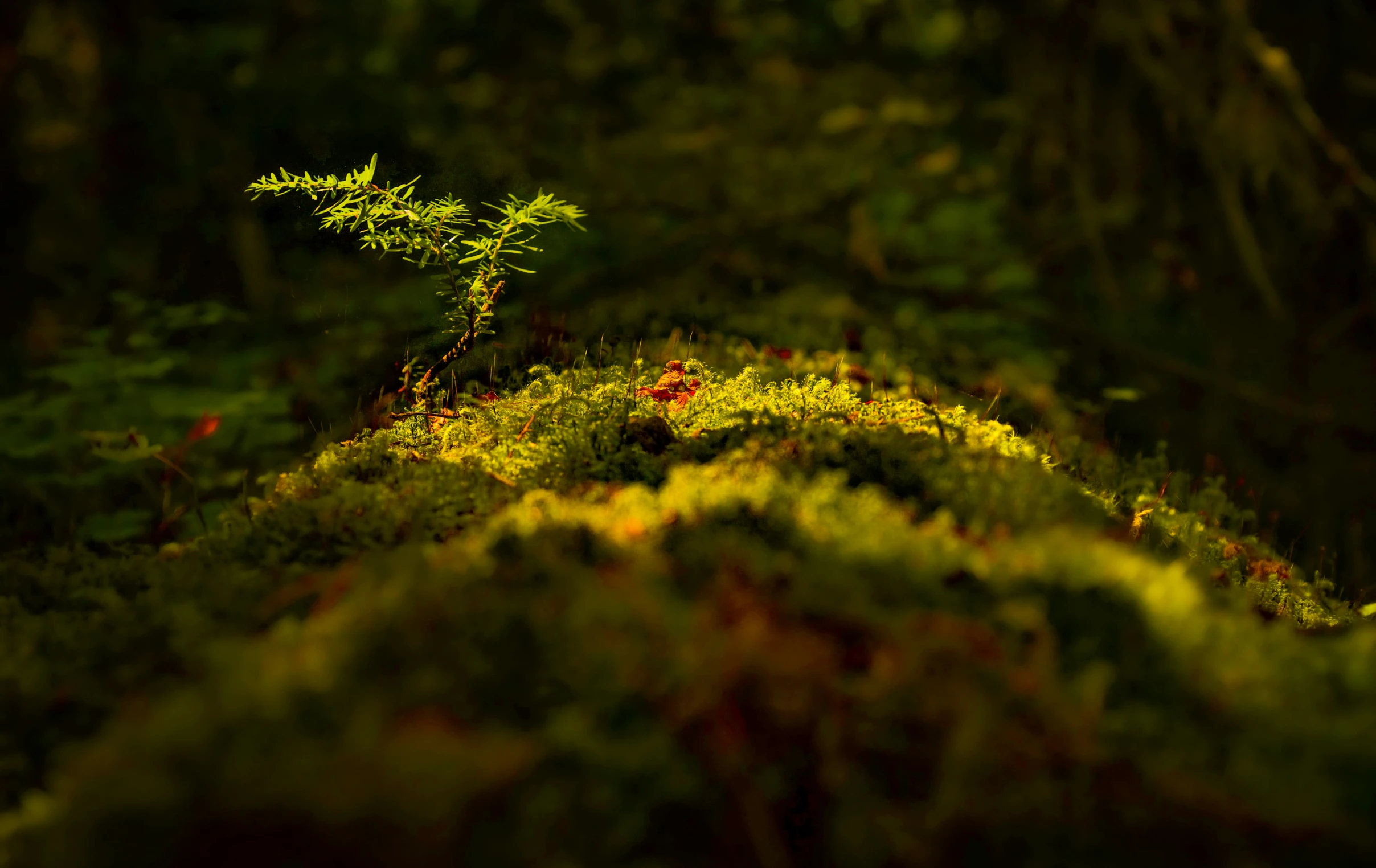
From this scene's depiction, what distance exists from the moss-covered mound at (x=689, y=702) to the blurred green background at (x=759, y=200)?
2.35m

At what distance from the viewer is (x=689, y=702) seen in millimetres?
1027

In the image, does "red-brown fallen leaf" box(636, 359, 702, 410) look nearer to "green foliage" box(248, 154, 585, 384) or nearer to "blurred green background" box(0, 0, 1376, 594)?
"green foliage" box(248, 154, 585, 384)

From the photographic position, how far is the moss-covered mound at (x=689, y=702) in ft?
Result: 2.83

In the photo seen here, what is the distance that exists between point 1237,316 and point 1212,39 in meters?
1.75

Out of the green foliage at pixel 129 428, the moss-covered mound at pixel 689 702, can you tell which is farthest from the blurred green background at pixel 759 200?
the moss-covered mound at pixel 689 702

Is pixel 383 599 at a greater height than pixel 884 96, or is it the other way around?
pixel 884 96

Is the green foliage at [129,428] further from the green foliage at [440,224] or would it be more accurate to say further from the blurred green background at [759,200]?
the green foliage at [440,224]

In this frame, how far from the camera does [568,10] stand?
17.1 feet

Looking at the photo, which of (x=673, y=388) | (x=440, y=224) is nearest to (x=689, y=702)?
(x=673, y=388)

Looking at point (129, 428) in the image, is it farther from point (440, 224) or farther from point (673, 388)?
point (673, 388)

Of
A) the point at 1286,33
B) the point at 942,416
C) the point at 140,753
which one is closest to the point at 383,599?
the point at 140,753

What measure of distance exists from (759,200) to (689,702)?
4.53 m

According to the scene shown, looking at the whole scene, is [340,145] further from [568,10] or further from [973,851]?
[973,851]

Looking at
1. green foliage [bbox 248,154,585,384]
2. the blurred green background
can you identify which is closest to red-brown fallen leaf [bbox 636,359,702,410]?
green foliage [bbox 248,154,585,384]
